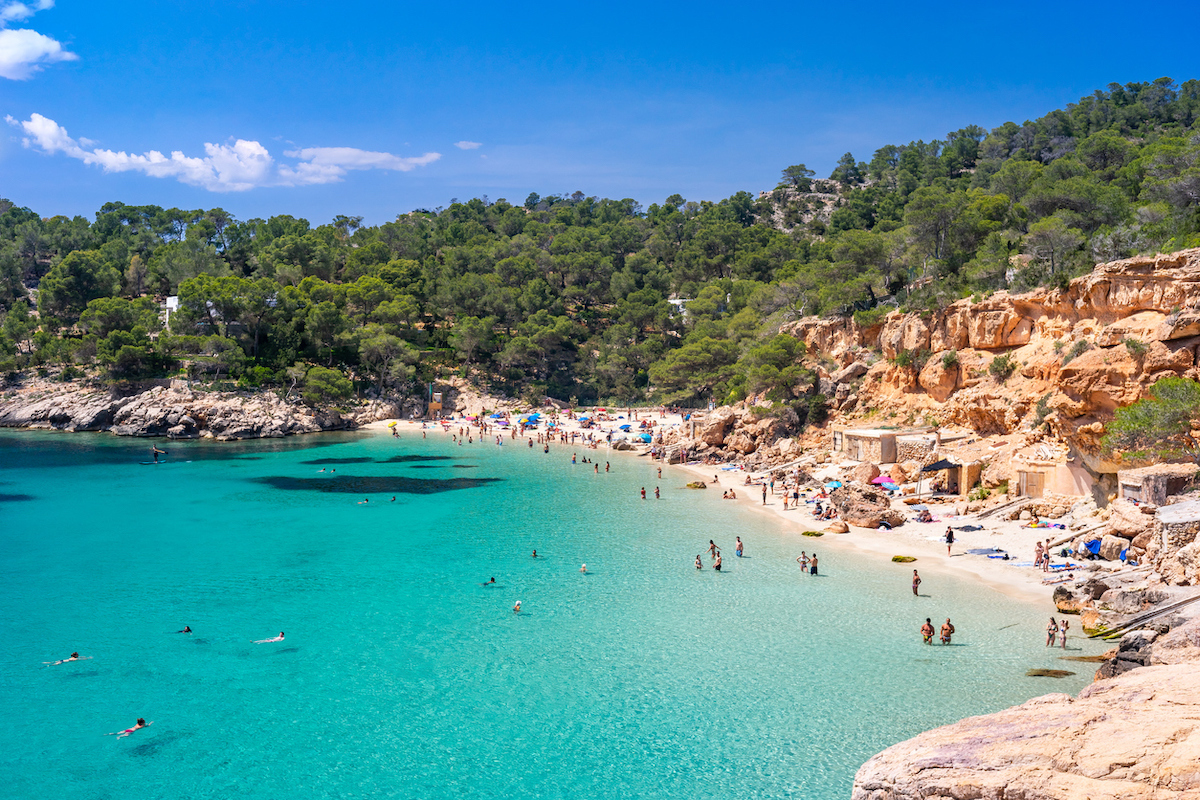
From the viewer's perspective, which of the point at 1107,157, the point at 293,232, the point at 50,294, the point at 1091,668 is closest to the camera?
the point at 1091,668

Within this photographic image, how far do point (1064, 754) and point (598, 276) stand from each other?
81.7 m

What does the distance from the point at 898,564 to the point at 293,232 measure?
85913 millimetres

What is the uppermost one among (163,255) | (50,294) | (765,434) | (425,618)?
(163,255)

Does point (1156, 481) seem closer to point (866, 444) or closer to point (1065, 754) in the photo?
point (866, 444)

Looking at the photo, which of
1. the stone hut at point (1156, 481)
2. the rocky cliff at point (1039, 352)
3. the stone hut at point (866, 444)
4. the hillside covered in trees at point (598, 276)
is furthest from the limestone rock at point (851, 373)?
the stone hut at point (1156, 481)

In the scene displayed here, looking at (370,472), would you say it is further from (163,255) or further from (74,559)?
(163,255)

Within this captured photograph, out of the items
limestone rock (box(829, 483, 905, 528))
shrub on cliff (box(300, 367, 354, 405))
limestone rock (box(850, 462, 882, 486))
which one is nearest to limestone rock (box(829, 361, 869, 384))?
limestone rock (box(850, 462, 882, 486))

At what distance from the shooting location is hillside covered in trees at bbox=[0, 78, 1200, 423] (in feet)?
147

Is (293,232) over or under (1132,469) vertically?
over

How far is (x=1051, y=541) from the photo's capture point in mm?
23891

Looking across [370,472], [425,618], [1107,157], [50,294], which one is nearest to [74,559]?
[425,618]

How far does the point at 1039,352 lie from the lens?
3316 centimetres

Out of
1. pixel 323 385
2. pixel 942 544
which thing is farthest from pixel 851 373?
pixel 323 385

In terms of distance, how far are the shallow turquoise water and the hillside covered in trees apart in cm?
2222
